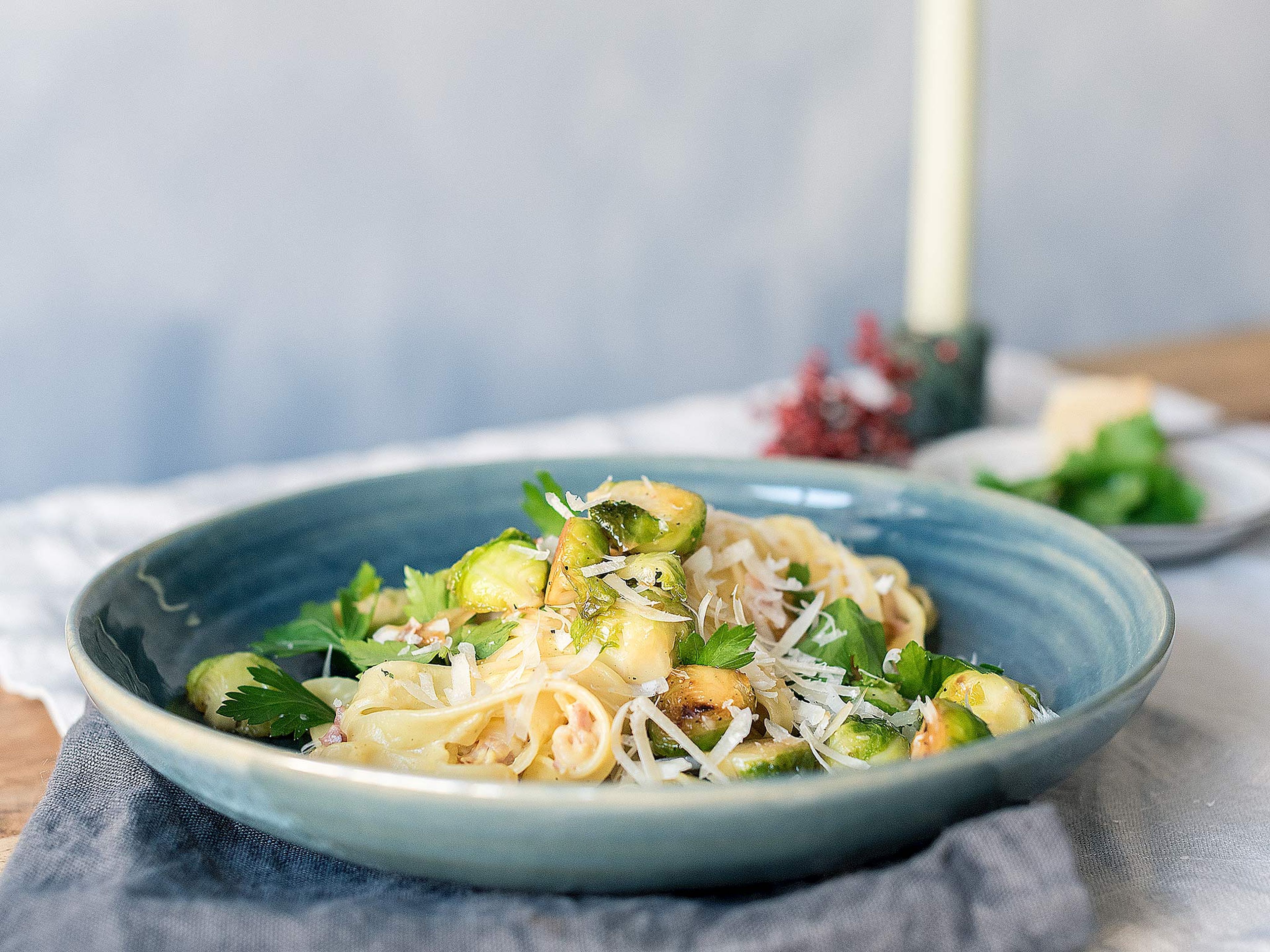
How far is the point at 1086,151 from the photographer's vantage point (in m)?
4.55

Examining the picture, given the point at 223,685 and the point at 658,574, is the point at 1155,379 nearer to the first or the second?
the point at 658,574

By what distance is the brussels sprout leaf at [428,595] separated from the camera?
1.21 m

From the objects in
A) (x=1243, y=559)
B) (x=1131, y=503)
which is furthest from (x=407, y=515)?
(x=1243, y=559)

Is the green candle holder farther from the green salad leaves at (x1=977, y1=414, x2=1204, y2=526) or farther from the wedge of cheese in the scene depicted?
the green salad leaves at (x1=977, y1=414, x2=1204, y2=526)

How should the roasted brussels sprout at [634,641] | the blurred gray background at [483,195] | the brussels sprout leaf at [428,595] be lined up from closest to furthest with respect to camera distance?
the roasted brussels sprout at [634,641], the brussels sprout leaf at [428,595], the blurred gray background at [483,195]

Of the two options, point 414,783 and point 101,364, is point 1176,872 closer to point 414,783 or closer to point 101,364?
point 414,783

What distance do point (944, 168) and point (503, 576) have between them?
1.55 meters

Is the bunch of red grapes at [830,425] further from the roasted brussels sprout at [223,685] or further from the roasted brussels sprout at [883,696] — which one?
the roasted brussels sprout at [223,685]

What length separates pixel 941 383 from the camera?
2.30 metres

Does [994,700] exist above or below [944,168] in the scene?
below

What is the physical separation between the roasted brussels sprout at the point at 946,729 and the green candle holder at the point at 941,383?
4.70 feet

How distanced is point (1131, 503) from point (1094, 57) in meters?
3.30

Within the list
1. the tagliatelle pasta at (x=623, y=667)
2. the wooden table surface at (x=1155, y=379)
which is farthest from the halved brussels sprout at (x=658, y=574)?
the wooden table surface at (x=1155, y=379)

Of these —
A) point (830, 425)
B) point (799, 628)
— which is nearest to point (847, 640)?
point (799, 628)
